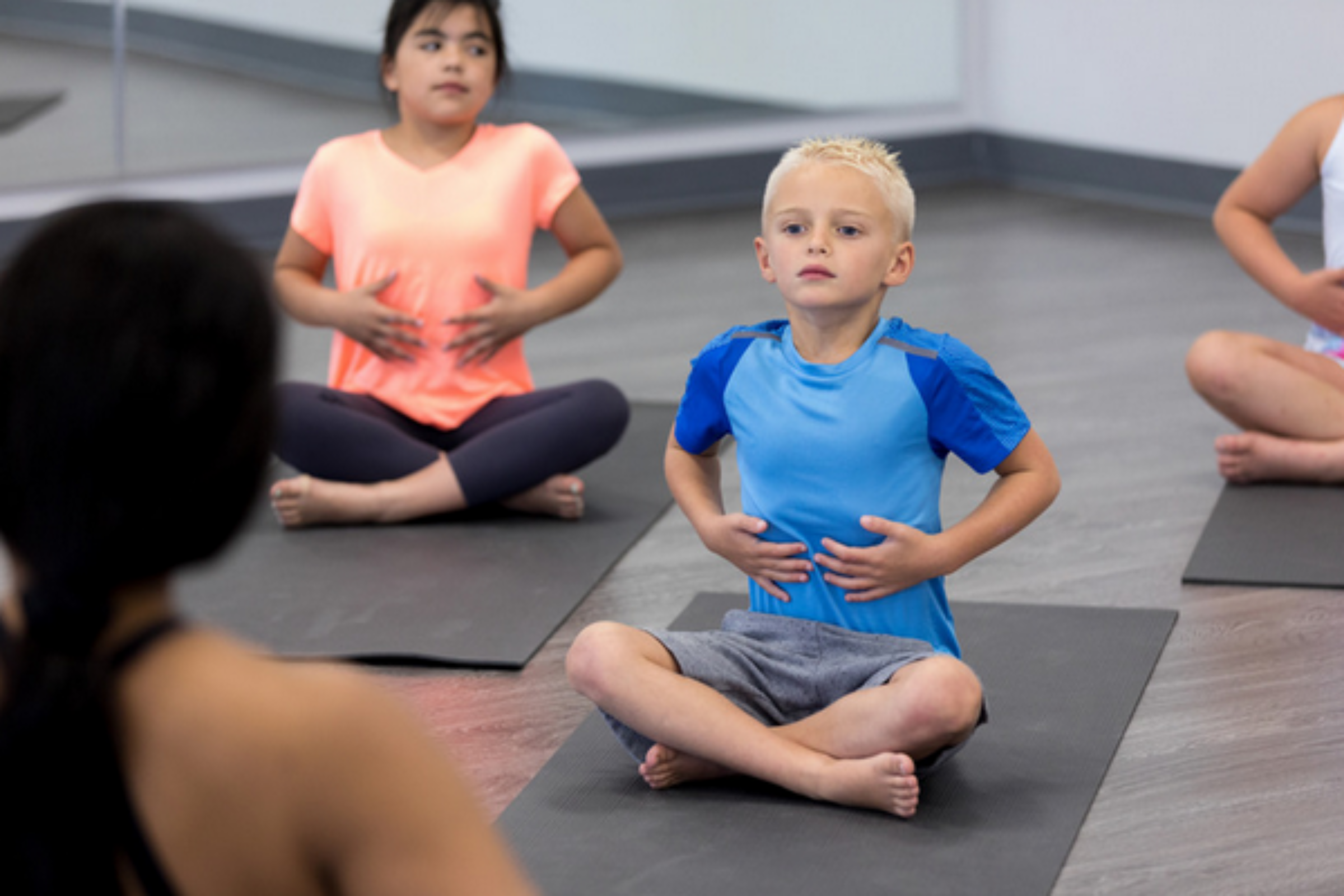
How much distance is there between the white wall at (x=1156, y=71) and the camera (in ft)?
15.4

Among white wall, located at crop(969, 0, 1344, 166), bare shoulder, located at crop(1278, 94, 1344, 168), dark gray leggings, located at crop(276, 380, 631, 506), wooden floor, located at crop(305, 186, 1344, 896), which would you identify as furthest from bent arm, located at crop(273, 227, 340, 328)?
white wall, located at crop(969, 0, 1344, 166)

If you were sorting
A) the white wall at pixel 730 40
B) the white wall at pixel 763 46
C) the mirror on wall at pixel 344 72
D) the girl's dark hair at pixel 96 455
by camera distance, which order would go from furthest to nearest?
the white wall at pixel 763 46, the white wall at pixel 730 40, the mirror on wall at pixel 344 72, the girl's dark hair at pixel 96 455

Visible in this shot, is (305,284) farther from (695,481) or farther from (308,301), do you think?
(695,481)

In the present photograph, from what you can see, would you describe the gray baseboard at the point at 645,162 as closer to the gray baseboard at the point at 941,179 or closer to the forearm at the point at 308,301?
the gray baseboard at the point at 941,179

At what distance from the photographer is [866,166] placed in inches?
73.1

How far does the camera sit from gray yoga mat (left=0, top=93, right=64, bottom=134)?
4734 mm

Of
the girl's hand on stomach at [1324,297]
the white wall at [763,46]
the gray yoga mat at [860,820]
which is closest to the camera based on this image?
the gray yoga mat at [860,820]

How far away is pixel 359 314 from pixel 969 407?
3.99ft

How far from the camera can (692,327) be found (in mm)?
4082

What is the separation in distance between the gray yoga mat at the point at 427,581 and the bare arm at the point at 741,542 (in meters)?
0.40

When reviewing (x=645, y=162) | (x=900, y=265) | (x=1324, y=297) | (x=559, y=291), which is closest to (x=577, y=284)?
(x=559, y=291)

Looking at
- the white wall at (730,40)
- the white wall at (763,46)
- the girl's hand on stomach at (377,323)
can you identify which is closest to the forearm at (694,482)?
the girl's hand on stomach at (377,323)

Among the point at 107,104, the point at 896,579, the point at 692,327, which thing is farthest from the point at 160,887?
the point at 107,104

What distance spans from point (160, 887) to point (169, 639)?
0.35ft
